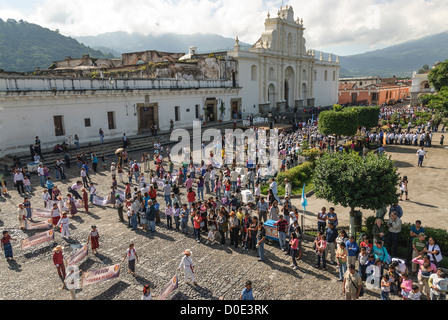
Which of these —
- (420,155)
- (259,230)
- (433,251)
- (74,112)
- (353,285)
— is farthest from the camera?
(74,112)

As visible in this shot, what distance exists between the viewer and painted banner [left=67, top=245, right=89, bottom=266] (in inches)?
376

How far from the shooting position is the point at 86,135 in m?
25.9

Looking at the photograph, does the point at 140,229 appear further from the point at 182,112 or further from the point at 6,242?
the point at 182,112

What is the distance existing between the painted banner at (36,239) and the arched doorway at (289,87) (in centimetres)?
4386

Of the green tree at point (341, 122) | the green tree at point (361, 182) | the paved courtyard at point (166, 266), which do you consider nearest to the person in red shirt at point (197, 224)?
the paved courtyard at point (166, 266)

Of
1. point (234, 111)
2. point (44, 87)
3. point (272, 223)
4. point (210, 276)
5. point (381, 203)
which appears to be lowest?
point (210, 276)

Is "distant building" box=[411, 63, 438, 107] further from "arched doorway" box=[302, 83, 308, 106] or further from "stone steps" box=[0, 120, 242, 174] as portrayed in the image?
"stone steps" box=[0, 120, 242, 174]

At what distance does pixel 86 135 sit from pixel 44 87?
186 inches

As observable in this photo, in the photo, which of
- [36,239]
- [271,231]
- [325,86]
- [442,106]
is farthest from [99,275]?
[325,86]

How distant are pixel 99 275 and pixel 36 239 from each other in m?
3.79

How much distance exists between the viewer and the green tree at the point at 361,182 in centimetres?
1016

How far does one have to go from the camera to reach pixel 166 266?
32.1 ft

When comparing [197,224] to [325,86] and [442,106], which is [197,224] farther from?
[325,86]
